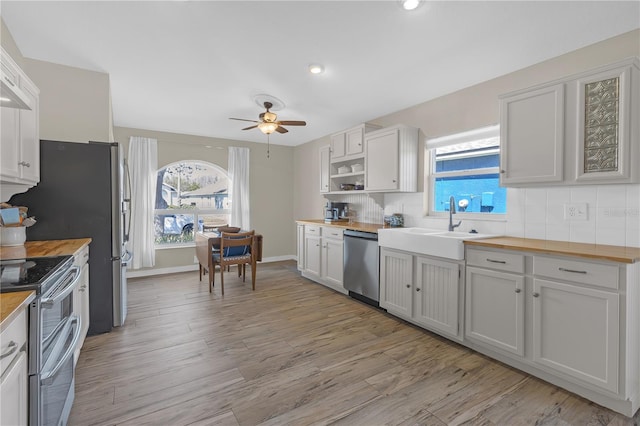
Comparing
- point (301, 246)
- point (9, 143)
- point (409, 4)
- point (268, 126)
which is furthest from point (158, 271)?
point (409, 4)

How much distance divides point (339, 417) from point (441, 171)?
9.40 feet

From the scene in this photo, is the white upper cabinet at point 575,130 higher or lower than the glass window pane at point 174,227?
higher

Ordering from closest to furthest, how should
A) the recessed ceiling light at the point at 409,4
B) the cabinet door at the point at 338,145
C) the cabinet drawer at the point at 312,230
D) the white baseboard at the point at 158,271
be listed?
the recessed ceiling light at the point at 409,4, the cabinet door at the point at 338,145, the cabinet drawer at the point at 312,230, the white baseboard at the point at 158,271

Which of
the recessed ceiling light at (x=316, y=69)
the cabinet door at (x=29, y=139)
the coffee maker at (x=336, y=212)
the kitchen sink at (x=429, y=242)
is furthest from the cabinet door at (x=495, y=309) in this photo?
the cabinet door at (x=29, y=139)

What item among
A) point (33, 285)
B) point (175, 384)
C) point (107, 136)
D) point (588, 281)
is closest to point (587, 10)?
point (588, 281)

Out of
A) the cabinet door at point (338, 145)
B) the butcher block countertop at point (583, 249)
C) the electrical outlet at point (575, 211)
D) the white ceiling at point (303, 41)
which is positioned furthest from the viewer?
the cabinet door at point (338, 145)

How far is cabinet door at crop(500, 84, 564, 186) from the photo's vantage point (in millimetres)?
2281

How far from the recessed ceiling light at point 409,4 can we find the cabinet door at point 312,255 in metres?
3.18

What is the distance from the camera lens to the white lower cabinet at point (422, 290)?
2.63m

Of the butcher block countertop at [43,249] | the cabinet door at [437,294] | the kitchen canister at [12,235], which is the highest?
the kitchen canister at [12,235]

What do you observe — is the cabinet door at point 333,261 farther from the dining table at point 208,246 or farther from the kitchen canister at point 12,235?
the kitchen canister at point 12,235

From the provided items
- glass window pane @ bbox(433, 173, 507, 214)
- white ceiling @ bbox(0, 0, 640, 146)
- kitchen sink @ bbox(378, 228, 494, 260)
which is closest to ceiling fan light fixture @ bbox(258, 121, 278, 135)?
white ceiling @ bbox(0, 0, 640, 146)

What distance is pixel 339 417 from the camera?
1.77m

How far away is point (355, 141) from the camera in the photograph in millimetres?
4270
